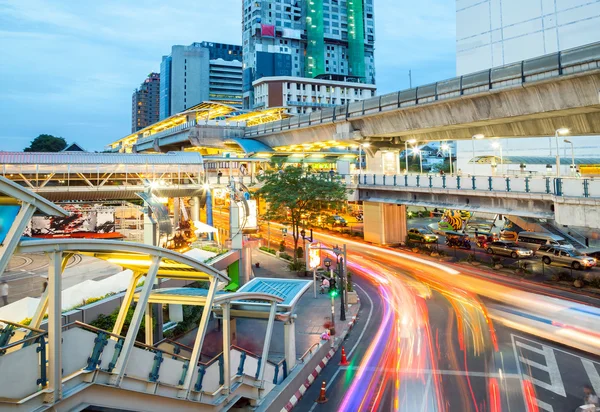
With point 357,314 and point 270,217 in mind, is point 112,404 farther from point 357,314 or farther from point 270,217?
point 270,217

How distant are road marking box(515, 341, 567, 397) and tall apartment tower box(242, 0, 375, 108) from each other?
13359 cm

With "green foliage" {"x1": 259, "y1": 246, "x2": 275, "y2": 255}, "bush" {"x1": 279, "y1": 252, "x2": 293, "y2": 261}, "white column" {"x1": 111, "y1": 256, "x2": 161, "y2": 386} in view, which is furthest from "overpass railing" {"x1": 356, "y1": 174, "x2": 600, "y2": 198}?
"white column" {"x1": 111, "y1": 256, "x2": 161, "y2": 386}

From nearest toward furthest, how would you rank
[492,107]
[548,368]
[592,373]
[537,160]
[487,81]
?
1. [592,373]
2. [548,368]
3. [487,81]
4. [492,107]
5. [537,160]

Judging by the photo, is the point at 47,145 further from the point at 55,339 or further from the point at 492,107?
the point at 55,339

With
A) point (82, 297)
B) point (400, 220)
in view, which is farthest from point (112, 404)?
point (400, 220)

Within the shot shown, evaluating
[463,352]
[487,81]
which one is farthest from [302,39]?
[463,352]

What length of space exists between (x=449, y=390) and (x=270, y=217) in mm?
21957

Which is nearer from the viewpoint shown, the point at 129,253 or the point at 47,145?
the point at 129,253

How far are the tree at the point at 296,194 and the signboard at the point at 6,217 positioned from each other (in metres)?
26.9

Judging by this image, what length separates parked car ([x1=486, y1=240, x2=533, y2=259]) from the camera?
33438 mm

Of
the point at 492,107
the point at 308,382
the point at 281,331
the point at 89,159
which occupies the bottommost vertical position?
the point at 308,382

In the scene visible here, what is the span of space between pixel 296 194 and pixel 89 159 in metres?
17.0

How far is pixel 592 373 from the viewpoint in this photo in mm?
13688

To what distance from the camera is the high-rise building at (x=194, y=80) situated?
161125 mm
